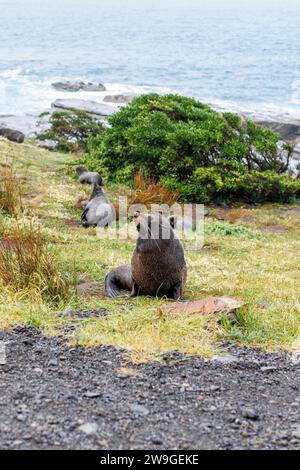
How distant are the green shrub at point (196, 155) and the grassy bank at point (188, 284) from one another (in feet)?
2.50

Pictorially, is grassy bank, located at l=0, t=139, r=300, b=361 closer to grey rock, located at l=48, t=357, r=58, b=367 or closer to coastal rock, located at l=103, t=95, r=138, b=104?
grey rock, located at l=48, t=357, r=58, b=367

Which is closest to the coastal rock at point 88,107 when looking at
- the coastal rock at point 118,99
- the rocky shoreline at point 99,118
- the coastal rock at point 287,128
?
the rocky shoreline at point 99,118

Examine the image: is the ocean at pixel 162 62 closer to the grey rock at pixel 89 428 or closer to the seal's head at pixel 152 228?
the seal's head at pixel 152 228

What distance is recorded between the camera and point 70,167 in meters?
21.2

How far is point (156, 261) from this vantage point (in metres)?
8.47

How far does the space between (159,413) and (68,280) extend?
3798mm

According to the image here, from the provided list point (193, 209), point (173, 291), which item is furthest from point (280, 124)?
point (173, 291)

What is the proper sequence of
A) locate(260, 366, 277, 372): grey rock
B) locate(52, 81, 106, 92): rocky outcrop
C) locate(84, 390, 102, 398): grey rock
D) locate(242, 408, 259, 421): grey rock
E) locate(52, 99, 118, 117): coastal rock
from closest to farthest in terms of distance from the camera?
locate(242, 408, 259, 421): grey rock → locate(84, 390, 102, 398): grey rock → locate(260, 366, 277, 372): grey rock → locate(52, 99, 118, 117): coastal rock → locate(52, 81, 106, 92): rocky outcrop

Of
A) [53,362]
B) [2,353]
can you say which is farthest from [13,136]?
[53,362]

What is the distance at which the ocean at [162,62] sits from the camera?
53.5 meters

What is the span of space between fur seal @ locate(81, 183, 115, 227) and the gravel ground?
8.25 meters

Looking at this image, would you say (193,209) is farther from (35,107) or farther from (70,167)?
(35,107)

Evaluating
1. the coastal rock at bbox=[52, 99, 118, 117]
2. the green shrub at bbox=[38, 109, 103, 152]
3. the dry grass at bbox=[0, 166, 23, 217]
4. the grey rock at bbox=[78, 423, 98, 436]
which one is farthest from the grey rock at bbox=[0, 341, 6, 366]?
the coastal rock at bbox=[52, 99, 118, 117]

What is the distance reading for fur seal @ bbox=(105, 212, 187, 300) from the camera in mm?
8430
